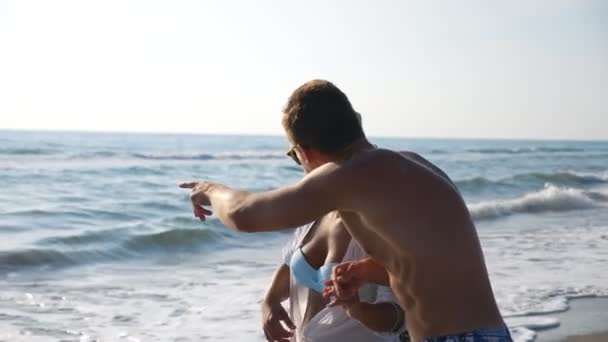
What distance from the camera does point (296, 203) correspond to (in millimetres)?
2480

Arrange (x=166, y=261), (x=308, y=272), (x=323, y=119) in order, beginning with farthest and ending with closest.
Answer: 1. (x=166, y=261)
2. (x=308, y=272)
3. (x=323, y=119)

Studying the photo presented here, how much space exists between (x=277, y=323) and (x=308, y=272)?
376 millimetres

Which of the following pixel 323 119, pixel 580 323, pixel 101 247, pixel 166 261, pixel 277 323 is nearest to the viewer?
pixel 323 119

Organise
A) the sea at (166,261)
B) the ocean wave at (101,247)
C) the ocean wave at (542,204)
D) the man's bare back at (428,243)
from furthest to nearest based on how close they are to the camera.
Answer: the ocean wave at (542,204) → the ocean wave at (101,247) → the sea at (166,261) → the man's bare back at (428,243)

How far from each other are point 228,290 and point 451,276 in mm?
5671

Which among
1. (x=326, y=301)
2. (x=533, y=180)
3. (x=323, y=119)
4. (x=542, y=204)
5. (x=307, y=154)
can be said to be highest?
(x=323, y=119)

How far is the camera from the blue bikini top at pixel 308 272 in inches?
113

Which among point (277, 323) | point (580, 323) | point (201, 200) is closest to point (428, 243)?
point (201, 200)

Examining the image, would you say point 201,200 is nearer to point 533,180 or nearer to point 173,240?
point 173,240

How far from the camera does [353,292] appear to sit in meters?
2.61

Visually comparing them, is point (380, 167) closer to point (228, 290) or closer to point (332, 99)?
point (332, 99)

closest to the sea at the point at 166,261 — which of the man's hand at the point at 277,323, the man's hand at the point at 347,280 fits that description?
the man's hand at the point at 277,323

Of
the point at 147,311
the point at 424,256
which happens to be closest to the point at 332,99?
the point at 424,256

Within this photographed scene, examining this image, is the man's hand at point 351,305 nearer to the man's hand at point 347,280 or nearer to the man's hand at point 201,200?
the man's hand at point 347,280
